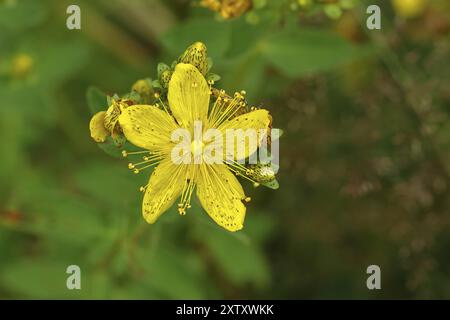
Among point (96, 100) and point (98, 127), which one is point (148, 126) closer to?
point (98, 127)

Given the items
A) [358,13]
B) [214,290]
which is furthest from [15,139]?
[358,13]

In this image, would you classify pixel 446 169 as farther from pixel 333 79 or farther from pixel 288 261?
pixel 288 261

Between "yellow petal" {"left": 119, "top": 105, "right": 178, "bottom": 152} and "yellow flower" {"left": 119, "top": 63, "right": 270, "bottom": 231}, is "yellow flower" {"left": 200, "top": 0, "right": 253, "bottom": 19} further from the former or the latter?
"yellow petal" {"left": 119, "top": 105, "right": 178, "bottom": 152}

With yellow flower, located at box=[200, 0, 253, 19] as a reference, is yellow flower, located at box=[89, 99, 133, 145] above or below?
below

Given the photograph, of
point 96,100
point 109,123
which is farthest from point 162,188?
point 96,100

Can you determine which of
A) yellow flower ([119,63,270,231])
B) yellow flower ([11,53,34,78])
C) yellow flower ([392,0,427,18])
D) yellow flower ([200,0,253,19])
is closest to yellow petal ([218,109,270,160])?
yellow flower ([119,63,270,231])

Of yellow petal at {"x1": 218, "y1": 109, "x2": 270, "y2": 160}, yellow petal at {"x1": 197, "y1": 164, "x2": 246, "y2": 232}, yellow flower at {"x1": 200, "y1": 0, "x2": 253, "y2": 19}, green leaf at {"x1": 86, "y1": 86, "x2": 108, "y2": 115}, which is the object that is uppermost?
yellow flower at {"x1": 200, "y1": 0, "x2": 253, "y2": 19}
